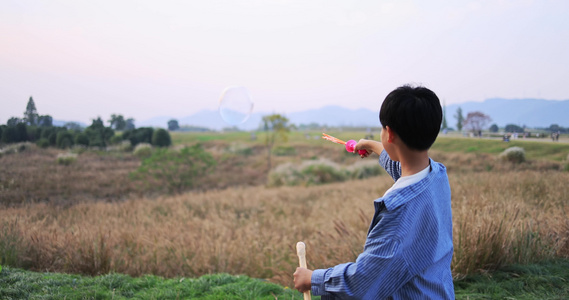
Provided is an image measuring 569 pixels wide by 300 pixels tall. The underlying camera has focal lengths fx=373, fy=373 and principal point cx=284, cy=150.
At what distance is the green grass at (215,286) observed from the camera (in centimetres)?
338

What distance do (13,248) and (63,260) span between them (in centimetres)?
68

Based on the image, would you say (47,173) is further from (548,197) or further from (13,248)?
(548,197)

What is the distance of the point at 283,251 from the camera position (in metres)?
6.46

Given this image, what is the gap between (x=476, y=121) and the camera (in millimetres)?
11531

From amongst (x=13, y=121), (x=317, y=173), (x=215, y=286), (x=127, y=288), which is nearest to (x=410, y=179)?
(x=215, y=286)

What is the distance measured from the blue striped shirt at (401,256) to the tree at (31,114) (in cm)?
964

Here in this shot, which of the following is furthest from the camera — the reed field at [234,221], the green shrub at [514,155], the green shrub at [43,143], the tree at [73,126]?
the tree at [73,126]

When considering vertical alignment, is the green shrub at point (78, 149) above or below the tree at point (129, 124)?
below

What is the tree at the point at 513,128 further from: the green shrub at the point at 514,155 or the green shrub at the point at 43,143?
the green shrub at the point at 43,143

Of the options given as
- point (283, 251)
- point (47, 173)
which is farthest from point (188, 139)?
point (283, 251)

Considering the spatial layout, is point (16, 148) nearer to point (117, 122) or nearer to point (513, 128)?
point (117, 122)

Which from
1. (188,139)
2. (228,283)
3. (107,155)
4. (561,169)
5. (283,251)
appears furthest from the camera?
(188,139)

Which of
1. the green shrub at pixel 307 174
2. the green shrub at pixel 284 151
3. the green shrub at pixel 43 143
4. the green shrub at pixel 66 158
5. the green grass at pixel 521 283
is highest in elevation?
the green shrub at pixel 43 143

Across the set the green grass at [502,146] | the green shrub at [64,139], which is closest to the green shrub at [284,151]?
the green grass at [502,146]
